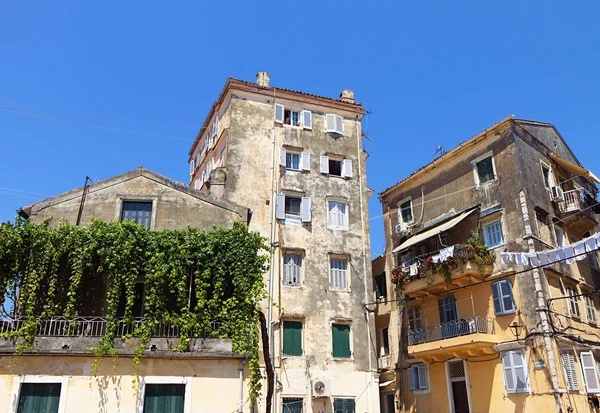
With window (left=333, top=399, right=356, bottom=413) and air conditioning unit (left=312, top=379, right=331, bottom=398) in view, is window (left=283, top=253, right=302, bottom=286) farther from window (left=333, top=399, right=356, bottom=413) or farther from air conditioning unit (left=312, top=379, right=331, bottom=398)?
window (left=333, top=399, right=356, bottom=413)

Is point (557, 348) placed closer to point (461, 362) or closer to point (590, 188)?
point (461, 362)

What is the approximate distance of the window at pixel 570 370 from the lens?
70.7 feet

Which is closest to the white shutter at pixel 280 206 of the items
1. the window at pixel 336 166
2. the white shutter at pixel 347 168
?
the window at pixel 336 166

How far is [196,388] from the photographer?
18812 mm

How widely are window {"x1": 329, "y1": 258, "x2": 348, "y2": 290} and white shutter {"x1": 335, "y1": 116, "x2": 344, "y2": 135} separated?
7906 mm

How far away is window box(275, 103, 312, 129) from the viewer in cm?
2980

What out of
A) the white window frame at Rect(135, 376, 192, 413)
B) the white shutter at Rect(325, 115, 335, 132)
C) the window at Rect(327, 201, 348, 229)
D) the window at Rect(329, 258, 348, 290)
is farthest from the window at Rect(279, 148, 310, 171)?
the white window frame at Rect(135, 376, 192, 413)

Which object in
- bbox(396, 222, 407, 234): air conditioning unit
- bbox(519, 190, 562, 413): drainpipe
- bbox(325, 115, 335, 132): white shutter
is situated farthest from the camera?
bbox(396, 222, 407, 234): air conditioning unit

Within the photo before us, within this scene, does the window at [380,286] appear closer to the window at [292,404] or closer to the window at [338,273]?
the window at [338,273]

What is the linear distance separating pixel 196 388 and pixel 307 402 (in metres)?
6.77

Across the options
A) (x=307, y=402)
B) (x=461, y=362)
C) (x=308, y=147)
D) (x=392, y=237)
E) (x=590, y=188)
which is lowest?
(x=307, y=402)

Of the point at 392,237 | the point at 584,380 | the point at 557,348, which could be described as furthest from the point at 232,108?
the point at 584,380

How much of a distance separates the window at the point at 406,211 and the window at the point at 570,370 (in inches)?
444

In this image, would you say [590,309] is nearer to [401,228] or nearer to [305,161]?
[401,228]
